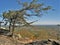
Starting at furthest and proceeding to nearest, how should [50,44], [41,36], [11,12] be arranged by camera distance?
1. [41,36]
2. [11,12]
3. [50,44]

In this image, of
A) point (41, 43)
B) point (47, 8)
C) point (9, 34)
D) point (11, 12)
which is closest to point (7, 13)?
point (11, 12)

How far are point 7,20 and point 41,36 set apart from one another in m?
4.63

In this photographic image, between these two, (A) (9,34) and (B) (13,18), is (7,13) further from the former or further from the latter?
(A) (9,34)

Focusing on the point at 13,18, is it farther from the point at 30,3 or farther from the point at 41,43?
the point at 41,43

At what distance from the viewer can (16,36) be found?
69.9 feet

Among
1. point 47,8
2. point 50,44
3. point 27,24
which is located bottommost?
point 50,44

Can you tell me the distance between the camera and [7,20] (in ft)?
70.7

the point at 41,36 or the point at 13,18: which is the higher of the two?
the point at 13,18

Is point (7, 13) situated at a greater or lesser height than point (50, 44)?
greater

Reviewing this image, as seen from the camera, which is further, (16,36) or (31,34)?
(31,34)

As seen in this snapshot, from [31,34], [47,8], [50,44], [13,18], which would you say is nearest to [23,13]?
[13,18]

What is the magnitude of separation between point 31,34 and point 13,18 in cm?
379

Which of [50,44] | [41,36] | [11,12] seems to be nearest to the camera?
[50,44]

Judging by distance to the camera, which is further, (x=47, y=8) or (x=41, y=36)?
(x=41, y=36)
